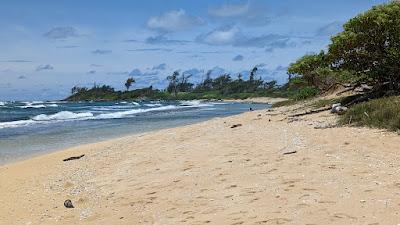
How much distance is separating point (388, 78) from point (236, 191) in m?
11.5

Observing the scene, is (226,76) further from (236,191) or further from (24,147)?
(236,191)

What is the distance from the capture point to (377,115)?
11047 millimetres

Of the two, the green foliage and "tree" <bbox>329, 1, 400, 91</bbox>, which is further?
the green foliage

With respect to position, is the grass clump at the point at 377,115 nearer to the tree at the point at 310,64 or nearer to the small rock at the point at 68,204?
the tree at the point at 310,64

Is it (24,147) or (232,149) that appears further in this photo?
(24,147)

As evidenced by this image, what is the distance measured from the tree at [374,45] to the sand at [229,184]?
208 inches

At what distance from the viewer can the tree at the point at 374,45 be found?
1478 centimetres

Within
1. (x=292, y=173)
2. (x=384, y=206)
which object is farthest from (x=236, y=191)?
(x=384, y=206)

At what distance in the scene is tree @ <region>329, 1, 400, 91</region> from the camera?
582 inches

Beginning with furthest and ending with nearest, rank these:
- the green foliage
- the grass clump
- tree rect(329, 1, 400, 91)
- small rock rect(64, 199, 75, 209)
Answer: the green foliage → tree rect(329, 1, 400, 91) → the grass clump → small rock rect(64, 199, 75, 209)

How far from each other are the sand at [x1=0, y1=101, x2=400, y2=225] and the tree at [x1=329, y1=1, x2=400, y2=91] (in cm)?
528

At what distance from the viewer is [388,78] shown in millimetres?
16031

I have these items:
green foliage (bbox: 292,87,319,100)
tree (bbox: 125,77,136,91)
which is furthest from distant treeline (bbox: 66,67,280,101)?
green foliage (bbox: 292,87,319,100)

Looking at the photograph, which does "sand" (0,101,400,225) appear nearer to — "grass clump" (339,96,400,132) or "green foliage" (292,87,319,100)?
"grass clump" (339,96,400,132)
